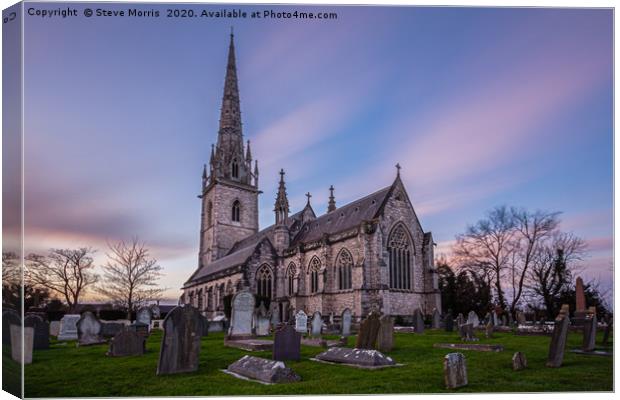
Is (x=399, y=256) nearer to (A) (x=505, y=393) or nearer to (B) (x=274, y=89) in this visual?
(B) (x=274, y=89)

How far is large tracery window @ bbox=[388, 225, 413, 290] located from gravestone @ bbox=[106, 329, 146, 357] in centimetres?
1842

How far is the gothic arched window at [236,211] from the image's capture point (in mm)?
48156

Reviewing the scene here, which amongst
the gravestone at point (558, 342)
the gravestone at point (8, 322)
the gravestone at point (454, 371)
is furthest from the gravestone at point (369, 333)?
the gravestone at point (8, 322)

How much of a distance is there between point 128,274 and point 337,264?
12.1 meters

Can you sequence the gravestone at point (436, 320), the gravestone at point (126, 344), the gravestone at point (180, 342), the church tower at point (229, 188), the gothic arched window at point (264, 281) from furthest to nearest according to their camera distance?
1. the church tower at point (229, 188)
2. the gothic arched window at point (264, 281)
3. the gravestone at point (436, 320)
4. the gravestone at point (126, 344)
5. the gravestone at point (180, 342)

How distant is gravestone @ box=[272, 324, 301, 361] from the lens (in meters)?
11.0

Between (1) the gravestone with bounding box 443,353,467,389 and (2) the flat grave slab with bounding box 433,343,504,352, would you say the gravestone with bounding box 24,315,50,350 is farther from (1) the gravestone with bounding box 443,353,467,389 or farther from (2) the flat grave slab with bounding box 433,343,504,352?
(1) the gravestone with bounding box 443,353,467,389

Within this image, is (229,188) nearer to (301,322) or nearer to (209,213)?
(209,213)

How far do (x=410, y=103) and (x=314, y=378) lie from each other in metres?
6.04

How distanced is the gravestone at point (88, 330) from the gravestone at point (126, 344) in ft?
13.8

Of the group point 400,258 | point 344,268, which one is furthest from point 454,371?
point 344,268

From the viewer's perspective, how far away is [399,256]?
96.2ft

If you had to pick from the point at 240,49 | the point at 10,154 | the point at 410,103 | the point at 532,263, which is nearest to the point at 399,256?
the point at 532,263

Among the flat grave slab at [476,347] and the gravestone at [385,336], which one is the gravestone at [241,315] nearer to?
the gravestone at [385,336]
